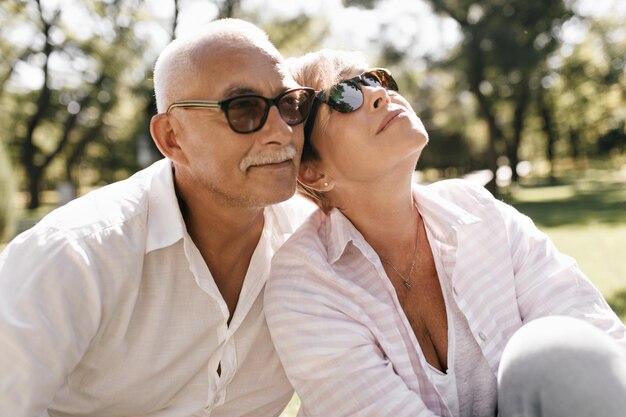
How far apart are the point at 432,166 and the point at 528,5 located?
17.3 m

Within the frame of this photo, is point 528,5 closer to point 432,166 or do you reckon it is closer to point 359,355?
point 432,166

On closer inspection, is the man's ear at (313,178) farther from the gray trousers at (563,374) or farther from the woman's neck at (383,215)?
the gray trousers at (563,374)

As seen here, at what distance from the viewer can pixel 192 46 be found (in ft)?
8.63

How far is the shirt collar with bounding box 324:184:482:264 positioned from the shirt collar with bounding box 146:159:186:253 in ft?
2.21

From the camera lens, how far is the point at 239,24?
106 inches

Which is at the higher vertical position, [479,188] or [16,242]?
[16,242]

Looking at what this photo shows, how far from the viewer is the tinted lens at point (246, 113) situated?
101 inches

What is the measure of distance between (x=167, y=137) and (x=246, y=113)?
45cm

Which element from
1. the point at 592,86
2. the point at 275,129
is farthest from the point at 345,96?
the point at 592,86

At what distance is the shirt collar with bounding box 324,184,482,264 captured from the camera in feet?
8.84

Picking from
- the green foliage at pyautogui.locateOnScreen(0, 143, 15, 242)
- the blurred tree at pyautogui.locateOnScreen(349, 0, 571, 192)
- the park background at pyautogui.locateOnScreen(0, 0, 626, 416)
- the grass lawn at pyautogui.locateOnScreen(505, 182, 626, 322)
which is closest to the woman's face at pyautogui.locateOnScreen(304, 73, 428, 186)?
the grass lawn at pyautogui.locateOnScreen(505, 182, 626, 322)

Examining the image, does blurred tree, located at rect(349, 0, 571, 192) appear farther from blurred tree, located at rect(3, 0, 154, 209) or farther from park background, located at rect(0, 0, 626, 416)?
blurred tree, located at rect(3, 0, 154, 209)

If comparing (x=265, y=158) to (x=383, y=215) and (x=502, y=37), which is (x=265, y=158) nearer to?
(x=383, y=215)

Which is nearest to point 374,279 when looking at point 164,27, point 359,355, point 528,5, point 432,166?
point 359,355
